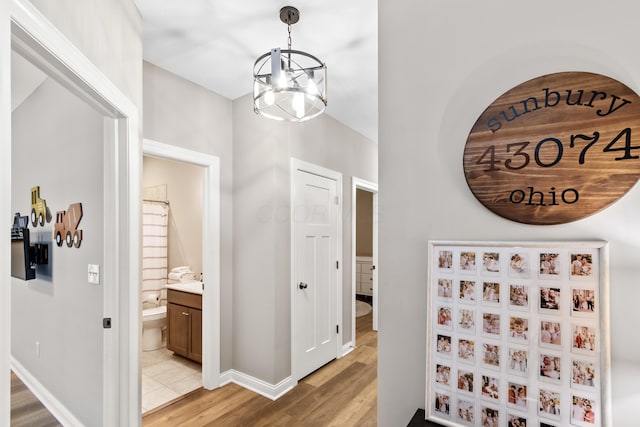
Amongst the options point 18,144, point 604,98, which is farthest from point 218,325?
point 604,98

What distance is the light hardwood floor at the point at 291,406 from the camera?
2334 mm

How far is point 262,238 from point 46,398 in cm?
211

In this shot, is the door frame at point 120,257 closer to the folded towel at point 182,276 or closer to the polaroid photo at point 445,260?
the polaroid photo at point 445,260

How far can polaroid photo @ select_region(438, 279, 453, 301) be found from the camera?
3.52ft

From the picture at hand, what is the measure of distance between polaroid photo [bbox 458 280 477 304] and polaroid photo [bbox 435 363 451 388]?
23 centimetres

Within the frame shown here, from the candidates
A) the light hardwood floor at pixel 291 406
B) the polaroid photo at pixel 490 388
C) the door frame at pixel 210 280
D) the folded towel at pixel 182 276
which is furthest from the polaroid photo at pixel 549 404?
the folded towel at pixel 182 276

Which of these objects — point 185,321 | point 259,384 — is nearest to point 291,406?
point 259,384

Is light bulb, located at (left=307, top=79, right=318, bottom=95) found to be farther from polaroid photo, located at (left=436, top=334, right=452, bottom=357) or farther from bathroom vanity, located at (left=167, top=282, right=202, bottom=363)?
bathroom vanity, located at (left=167, top=282, right=202, bottom=363)

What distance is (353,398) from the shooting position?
268 centimetres

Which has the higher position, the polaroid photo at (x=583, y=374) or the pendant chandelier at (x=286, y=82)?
the pendant chandelier at (x=286, y=82)

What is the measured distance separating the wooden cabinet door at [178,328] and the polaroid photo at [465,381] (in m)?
2.80

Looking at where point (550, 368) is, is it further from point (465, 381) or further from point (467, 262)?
point (467, 262)

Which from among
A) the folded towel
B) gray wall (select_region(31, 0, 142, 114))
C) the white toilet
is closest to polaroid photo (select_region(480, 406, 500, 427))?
gray wall (select_region(31, 0, 142, 114))

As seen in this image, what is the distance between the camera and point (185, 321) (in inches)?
126
